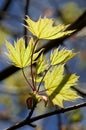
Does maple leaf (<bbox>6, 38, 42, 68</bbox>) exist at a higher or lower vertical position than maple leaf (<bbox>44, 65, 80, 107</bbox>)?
higher

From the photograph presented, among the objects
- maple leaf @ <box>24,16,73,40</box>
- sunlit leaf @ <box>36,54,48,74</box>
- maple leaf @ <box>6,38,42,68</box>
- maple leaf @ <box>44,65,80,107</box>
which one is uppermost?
maple leaf @ <box>24,16,73,40</box>

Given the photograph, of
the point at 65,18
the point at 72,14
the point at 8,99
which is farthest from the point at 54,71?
the point at 8,99

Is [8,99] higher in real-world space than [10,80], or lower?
lower

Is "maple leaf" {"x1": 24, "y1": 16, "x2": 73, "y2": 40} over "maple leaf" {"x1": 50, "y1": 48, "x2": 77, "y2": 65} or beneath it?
over

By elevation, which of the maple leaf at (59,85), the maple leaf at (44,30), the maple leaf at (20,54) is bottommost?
the maple leaf at (59,85)

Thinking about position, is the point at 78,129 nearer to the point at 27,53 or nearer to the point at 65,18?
the point at 65,18

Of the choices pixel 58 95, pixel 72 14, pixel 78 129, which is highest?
pixel 58 95

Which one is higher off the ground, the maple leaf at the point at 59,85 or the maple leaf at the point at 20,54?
the maple leaf at the point at 20,54

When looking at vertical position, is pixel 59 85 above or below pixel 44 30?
below
